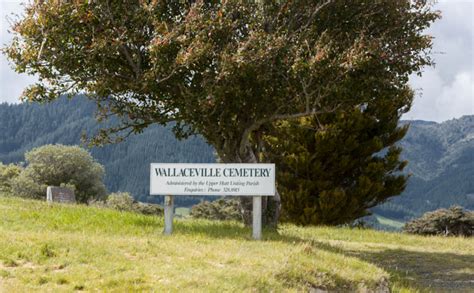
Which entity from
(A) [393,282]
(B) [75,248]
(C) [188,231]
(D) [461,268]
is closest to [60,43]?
(C) [188,231]

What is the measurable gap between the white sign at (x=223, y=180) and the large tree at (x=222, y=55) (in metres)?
1.90

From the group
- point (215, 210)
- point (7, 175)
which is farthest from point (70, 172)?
point (215, 210)

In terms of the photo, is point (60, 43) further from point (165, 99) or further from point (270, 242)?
point (270, 242)

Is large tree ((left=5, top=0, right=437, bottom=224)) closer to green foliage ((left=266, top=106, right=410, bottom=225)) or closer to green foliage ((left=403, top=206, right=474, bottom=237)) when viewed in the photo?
green foliage ((left=266, top=106, right=410, bottom=225))

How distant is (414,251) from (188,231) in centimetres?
929

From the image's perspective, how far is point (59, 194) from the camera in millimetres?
31828

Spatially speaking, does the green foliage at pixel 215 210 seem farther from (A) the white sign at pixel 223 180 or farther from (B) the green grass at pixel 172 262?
(A) the white sign at pixel 223 180

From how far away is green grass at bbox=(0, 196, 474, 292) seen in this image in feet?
34.1

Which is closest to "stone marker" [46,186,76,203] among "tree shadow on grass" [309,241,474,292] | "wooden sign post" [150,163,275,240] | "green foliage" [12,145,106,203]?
"wooden sign post" [150,163,275,240]

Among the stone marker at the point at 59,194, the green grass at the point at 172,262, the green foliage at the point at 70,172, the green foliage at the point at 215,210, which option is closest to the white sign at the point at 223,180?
the green grass at the point at 172,262

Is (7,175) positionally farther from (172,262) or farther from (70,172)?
(172,262)

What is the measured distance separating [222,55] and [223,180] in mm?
3329

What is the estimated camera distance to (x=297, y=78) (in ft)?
59.6

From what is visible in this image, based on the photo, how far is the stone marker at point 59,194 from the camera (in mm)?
30967
